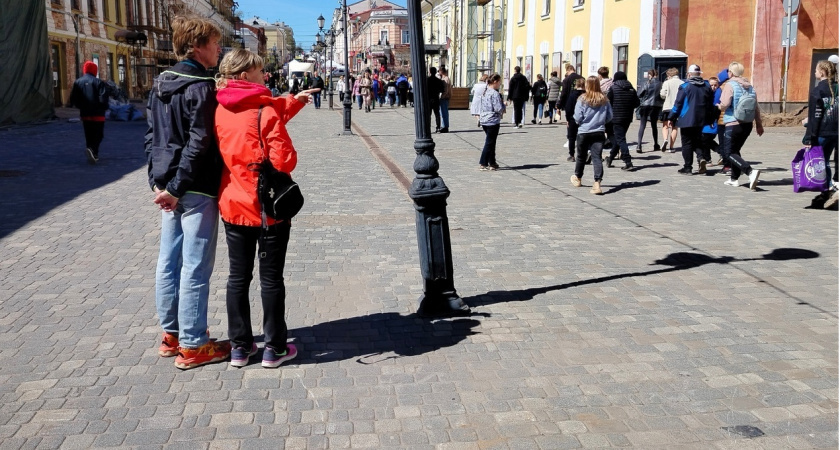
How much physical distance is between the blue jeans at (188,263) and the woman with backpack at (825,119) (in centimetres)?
773

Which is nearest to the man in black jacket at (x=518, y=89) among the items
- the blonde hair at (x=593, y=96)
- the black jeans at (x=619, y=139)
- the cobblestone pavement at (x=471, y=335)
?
the black jeans at (x=619, y=139)

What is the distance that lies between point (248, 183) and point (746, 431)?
8.63ft

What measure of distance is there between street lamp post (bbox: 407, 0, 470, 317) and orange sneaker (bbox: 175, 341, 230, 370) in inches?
55.3

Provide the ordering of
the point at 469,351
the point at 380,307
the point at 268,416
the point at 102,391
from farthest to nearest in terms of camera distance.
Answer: the point at 380,307 → the point at 469,351 → the point at 102,391 → the point at 268,416

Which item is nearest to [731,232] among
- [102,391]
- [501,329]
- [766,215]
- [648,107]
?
[766,215]

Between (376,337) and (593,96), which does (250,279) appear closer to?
(376,337)

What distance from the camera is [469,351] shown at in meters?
4.54

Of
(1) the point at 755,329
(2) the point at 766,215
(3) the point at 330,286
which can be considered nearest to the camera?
(1) the point at 755,329

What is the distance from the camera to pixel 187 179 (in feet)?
12.8

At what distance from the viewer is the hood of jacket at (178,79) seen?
3.91 metres

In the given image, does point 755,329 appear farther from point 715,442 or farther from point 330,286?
point 330,286

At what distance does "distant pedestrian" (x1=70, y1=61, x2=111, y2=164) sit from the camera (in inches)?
516

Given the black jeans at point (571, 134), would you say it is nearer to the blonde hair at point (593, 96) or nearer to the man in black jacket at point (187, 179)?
the blonde hair at point (593, 96)

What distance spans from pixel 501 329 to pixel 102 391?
234 cm
